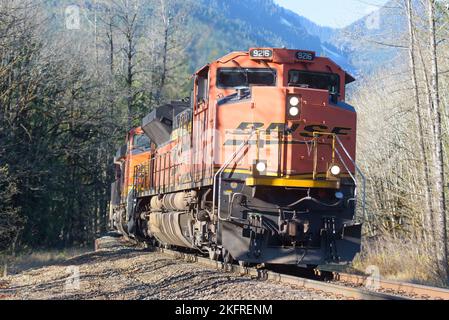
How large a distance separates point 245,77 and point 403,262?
629 centimetres

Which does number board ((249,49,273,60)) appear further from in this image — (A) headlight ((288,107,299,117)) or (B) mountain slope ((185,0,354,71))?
(A) headlight ((288,107,299,117))

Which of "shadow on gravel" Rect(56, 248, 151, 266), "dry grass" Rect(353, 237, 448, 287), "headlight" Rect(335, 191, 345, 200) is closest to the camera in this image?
"headlight" Rect(335, 191, 345, 200)

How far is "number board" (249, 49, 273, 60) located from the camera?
468 inches

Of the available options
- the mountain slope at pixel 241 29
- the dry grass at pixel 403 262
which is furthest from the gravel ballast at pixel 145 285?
the mountain slope at pixel 241 29

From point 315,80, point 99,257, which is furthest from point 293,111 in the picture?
point 99,257

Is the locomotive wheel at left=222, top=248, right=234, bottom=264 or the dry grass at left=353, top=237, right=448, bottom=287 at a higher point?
the locomotive wheel at left=222, top=248, right=234, bottom=264

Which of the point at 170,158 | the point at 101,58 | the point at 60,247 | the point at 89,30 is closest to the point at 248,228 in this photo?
the point at 170,158

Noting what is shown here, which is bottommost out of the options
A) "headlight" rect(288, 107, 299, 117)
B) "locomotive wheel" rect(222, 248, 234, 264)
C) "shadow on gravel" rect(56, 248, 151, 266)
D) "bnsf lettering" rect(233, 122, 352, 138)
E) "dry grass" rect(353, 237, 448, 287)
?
"shadow on gravel" rect(56, 248, 151, 266)

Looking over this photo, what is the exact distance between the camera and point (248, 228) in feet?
36.7

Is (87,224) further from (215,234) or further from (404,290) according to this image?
(404,290)

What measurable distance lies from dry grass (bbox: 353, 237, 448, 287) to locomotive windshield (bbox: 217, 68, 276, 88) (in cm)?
487

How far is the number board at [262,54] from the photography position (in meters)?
11.9

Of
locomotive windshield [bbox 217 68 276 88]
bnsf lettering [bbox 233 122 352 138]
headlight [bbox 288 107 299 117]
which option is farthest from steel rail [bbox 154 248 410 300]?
locomotive windshield [bbox 217 68 276 88]

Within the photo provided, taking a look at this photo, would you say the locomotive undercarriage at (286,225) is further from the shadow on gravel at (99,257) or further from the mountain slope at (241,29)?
the shadow on gravel at (99,257)
